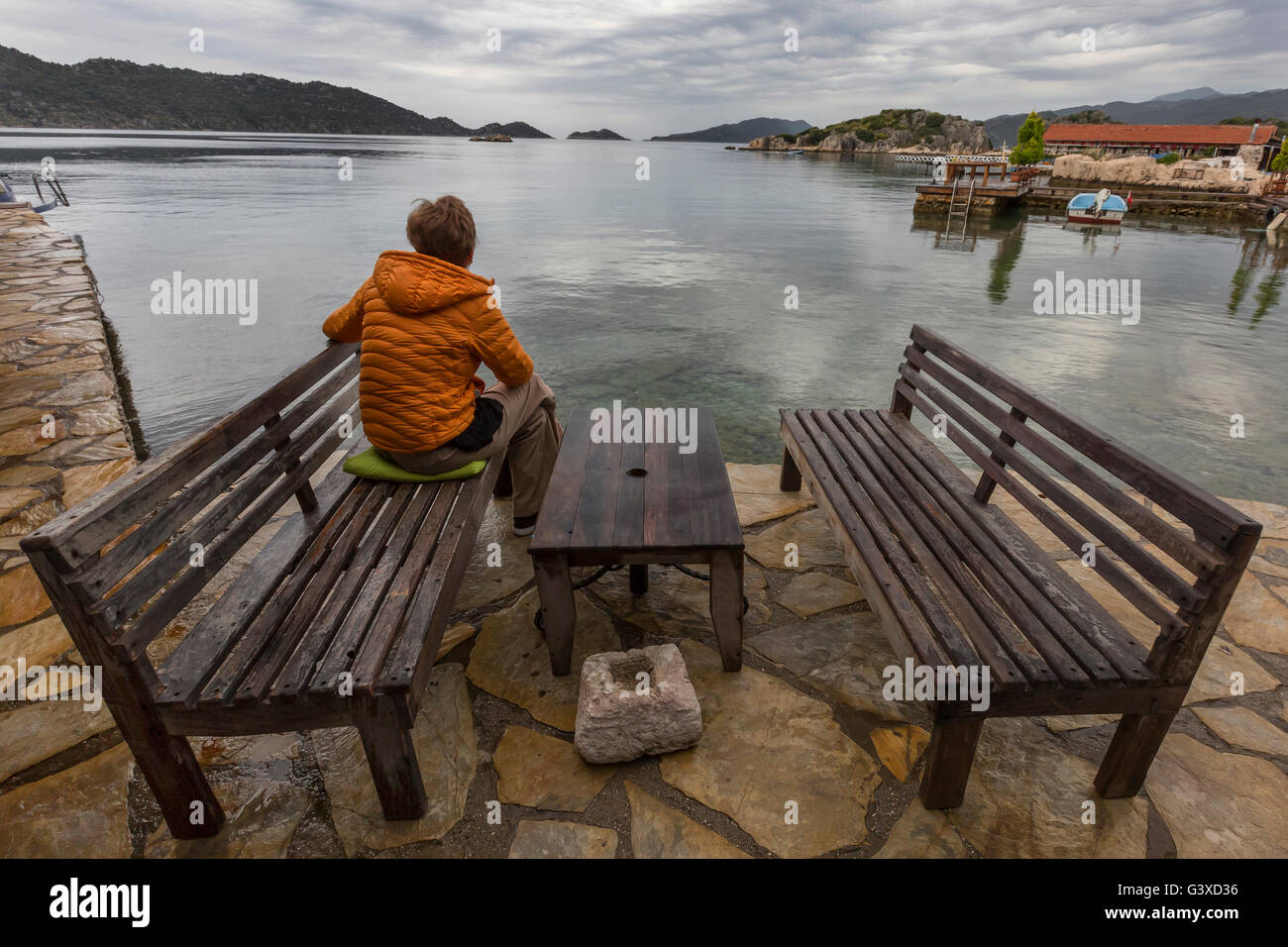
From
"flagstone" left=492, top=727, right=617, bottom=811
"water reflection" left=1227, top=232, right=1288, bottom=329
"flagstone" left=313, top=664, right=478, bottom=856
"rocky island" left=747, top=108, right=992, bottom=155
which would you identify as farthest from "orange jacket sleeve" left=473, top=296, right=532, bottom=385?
"rocky island" left=747, top=108, right=992, bottom=155

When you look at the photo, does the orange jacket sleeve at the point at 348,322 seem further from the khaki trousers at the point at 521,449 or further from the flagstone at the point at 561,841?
the flagstone at the point at 561,841

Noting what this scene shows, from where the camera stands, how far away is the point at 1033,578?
8.95 ft

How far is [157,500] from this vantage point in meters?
2.09

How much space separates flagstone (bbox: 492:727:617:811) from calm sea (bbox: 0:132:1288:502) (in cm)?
455

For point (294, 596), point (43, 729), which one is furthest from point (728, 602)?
point (43, 729)

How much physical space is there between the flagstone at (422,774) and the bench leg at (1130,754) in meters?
2.53

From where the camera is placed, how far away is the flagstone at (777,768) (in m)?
2.38

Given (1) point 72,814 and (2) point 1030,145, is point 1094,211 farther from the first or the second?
(1) point 72,814

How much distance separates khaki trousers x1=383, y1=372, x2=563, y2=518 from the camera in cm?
333
